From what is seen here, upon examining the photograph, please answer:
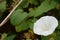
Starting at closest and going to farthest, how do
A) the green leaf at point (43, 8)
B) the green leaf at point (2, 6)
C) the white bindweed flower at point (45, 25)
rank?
the white bindweed flower at point (45, 25)
the green leaf at point (43, 8)
the green leaf at point (2, 6)

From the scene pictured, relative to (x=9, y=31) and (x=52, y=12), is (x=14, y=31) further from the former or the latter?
(x=52, y=12)

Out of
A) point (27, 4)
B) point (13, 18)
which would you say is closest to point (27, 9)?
point (27, 4)

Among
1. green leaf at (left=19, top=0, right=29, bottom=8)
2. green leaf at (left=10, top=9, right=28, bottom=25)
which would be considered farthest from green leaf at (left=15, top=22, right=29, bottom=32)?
green leaf at (left=19, top=0, right=29, bottom=8)

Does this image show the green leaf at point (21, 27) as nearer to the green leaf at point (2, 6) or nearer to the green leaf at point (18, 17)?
the green leaf at point (18, 17)

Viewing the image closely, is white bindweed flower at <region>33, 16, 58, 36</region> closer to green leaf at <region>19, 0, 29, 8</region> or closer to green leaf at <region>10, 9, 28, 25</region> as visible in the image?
green leaf at <region>10, 9, 28, 25</region>

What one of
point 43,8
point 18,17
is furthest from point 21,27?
point 43,8

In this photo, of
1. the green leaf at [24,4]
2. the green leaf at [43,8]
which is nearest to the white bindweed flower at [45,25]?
the green leaf at [43,8]
